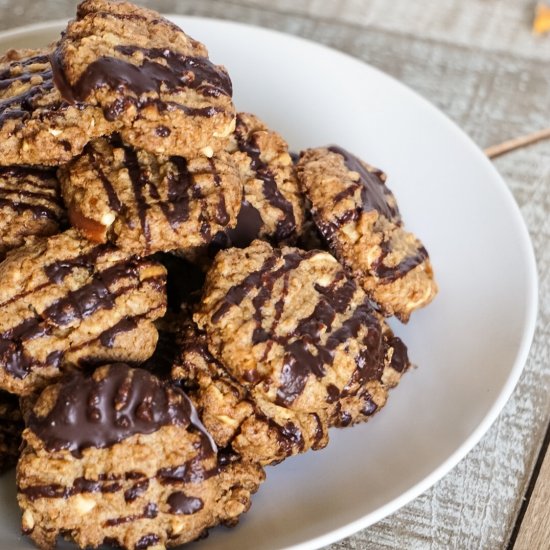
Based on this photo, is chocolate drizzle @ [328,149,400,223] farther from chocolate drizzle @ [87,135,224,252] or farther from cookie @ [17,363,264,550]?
cookie @ [17,363,264,550]

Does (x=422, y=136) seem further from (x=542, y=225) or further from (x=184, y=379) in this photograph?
(x=184, y=379)

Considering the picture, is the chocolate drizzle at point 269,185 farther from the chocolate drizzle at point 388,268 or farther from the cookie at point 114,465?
the cookie at point 114,465

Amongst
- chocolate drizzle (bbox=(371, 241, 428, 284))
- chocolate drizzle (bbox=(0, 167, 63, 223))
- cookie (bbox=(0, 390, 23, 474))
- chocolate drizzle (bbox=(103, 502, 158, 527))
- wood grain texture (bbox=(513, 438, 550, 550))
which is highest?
chocolate drizzle (bbox=(0, 167, 63, 223))

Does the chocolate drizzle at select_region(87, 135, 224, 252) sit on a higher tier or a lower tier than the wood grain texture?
higher

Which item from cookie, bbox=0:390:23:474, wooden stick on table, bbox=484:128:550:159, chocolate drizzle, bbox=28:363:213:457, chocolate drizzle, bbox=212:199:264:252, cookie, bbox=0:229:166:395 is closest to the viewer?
chocolate drizzle, bbox=28:363:213:457

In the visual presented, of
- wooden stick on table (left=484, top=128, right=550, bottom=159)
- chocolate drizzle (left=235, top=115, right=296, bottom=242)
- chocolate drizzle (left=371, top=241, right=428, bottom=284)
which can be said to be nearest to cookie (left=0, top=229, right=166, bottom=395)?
chocolate drizzle (left=235, top=115, right=296, bottom=242)

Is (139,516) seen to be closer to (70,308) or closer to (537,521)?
(70,308)
